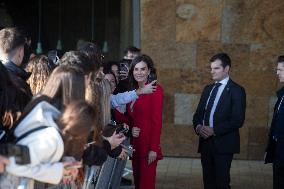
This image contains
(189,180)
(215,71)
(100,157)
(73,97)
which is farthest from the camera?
(189,180)

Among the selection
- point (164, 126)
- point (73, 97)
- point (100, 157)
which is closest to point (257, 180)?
point (164, 126)

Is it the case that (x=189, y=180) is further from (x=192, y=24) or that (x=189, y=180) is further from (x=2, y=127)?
(x=2, y=127)

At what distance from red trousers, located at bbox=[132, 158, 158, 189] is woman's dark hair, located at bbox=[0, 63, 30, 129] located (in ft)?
7.58

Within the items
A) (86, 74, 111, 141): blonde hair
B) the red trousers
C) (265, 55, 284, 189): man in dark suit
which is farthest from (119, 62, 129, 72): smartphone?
(86, 74, 111, 141): blonde hair

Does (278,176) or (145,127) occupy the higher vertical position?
(145,127)

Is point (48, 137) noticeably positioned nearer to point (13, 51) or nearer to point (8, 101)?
point (8, 101)

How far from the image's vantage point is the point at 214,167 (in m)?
6.70

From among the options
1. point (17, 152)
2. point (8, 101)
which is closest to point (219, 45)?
point (8, 101)

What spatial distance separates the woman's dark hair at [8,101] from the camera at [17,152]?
1.36ft

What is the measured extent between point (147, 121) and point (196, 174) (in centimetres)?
250

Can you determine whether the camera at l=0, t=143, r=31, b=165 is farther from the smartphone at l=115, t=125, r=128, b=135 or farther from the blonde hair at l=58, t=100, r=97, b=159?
the smartphone at l=115, t=125, r=128, b=135

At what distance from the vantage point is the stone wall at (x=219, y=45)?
29.6ft

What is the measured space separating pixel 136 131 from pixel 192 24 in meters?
3.36

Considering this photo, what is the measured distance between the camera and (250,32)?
9055 millimetres
